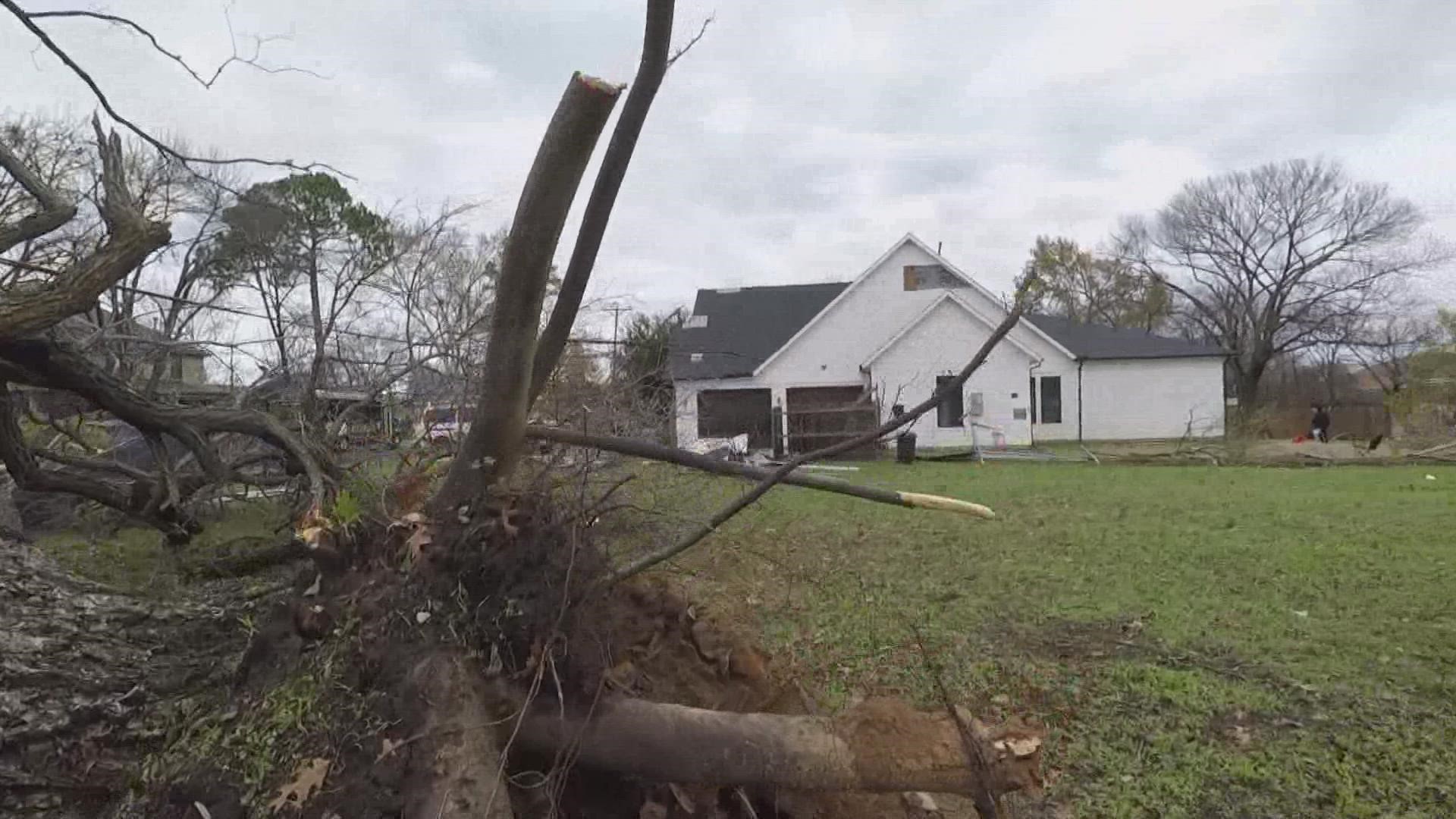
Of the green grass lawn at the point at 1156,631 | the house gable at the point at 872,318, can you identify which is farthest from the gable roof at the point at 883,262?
the green grass lawn at the point at 1156,631

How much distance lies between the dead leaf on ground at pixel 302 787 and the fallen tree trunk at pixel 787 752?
1.58 ft

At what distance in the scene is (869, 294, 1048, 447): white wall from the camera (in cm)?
2278

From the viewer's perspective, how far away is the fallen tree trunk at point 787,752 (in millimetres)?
2344

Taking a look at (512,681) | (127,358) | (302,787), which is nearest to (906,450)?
(127,358)

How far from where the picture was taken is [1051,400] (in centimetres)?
2545

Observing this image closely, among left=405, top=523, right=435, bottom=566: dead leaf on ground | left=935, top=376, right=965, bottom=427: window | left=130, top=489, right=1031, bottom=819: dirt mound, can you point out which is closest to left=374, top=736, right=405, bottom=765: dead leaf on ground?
left=130, top=489, right=1031, bottom=819: dirt mound

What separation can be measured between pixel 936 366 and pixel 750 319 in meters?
6.44

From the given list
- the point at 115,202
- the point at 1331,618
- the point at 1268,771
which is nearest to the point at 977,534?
the point at 1331,618

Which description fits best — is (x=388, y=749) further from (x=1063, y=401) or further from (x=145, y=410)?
(x=1063, y=401)

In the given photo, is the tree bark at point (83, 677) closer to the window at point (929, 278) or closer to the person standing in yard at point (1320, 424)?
the window at point (929, 278)

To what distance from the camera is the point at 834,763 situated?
2.35 meters

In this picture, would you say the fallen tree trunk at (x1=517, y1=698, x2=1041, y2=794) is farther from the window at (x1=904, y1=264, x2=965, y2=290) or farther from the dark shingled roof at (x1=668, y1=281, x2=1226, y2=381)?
the window at (x1=904, y1=264, x2=965, y2=290)

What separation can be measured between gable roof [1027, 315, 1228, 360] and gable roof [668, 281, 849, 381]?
6678 millimetres

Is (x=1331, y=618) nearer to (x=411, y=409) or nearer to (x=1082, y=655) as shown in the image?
(x=1082, y=655)
